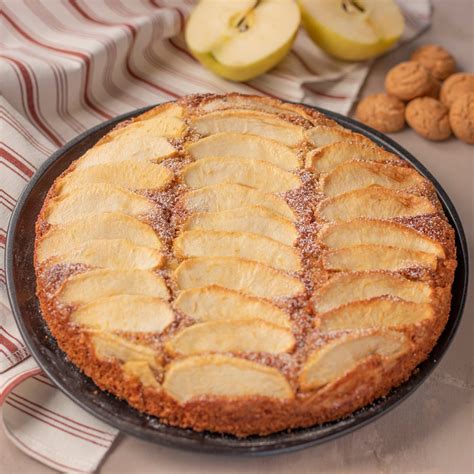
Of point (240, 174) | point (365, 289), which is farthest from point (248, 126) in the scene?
point (365, 289)

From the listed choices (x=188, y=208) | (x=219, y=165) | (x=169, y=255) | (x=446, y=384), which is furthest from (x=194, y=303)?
(x=446, y=384)

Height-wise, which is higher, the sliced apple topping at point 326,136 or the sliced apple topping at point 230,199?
the sliced apple topping at point 230,199

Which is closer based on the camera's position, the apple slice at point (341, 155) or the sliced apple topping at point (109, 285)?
the sliced apple topping at point (109, 285)

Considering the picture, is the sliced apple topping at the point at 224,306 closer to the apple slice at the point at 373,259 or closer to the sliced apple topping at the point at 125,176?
the apple slice at the point at 373,259

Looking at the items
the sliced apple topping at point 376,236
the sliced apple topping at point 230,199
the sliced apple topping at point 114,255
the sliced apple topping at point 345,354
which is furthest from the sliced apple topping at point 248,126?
the sliced apple topping at point 345,354

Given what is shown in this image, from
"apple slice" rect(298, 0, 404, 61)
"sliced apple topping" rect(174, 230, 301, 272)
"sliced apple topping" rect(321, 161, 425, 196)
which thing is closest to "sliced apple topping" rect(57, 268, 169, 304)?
"sliced apple topping" rect(174, 230, 301, 272)

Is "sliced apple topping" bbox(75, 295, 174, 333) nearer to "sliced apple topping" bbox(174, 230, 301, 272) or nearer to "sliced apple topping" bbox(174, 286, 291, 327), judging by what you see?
"sliced apple topping" bbox(174, 286, 291, 327)
